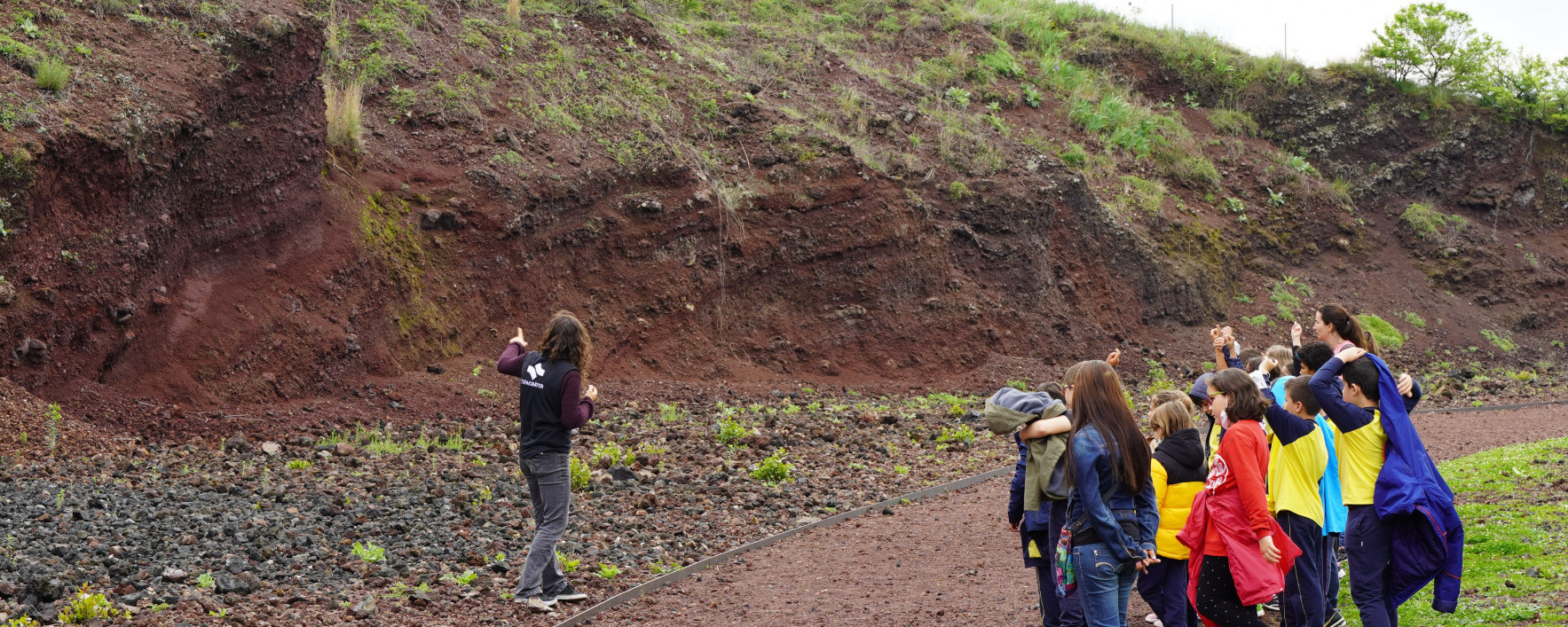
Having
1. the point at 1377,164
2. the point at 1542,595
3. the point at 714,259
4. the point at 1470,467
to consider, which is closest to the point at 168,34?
the point at 714,259

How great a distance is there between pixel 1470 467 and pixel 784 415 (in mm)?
7281

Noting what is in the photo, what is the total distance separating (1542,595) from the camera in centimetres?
609

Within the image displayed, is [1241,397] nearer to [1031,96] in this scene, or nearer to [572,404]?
[572,404]

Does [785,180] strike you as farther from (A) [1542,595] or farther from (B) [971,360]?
(A) [1542,595]

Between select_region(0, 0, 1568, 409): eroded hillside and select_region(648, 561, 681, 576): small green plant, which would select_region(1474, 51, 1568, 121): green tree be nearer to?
select_region(0, 0, 1568, 409): eroded hillside

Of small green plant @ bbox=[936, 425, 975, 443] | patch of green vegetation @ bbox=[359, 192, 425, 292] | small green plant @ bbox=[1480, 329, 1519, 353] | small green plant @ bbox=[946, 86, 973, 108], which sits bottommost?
small green plant @ bbox=[936, 425, 975, 443]

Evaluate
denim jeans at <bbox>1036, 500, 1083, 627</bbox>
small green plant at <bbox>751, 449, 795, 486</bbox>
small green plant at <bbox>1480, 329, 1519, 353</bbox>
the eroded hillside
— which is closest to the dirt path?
small green plant at <bbox>751, 449, 795, 486</bbox>

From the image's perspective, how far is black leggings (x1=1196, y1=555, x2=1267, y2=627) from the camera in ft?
17.7

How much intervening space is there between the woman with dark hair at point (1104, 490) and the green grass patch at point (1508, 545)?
2332mm

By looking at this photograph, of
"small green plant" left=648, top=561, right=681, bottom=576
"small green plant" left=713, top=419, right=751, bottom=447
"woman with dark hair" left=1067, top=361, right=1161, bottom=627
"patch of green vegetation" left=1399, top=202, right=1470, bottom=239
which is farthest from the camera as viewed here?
"patch of green vegetation" left=1399, top=202, right=1470, bottom=239

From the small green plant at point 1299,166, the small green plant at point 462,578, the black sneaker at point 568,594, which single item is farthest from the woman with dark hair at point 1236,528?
the small green plant at point 1299,166

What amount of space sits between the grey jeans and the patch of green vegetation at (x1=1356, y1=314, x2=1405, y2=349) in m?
20.4

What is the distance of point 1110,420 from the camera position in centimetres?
481

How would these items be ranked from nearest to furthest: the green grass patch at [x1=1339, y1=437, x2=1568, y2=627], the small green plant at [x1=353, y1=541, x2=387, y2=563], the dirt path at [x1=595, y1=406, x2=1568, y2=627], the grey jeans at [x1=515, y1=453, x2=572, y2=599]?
the green grass patch at [x1=1339, y1=437, x2=1568, y2=627] < the grey jeans at [x1=515, y1=453, x2=572, y2=599] < the dirt path at [x1=595, y1=406, x2=1568, y2=627] < the small green plant at [x1=353, y1=541, x2=387, y2=563]
